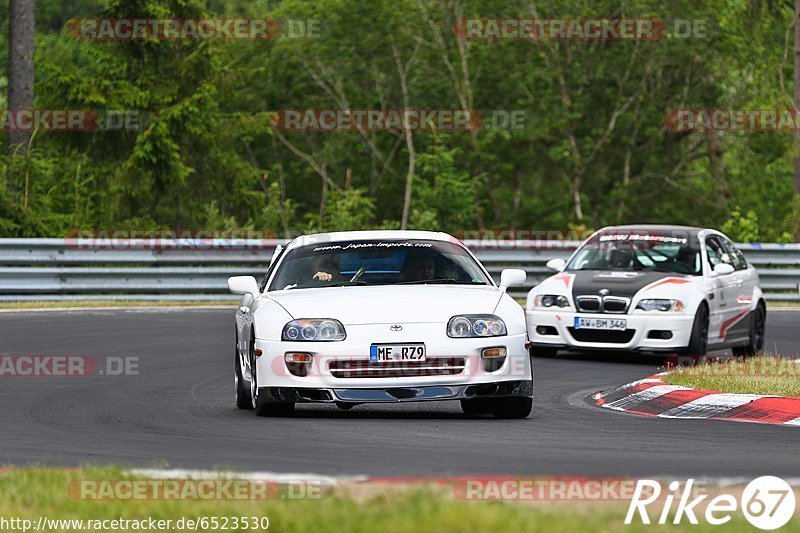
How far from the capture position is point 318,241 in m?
13.1

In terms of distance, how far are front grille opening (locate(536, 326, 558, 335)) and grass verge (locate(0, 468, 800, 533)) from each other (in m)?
11.0

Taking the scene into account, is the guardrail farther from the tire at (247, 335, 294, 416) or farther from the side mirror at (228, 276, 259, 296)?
the tire at (247, 335, 294, 416)

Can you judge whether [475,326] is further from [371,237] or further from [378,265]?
[371,237]

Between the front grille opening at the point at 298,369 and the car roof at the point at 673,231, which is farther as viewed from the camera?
the car roof at the point at 673,231

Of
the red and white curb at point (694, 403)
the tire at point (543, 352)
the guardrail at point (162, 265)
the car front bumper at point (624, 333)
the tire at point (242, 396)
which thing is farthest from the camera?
the guardrail at point (162, 265)

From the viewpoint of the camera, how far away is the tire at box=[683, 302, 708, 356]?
17609mm

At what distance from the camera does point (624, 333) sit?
58.1ft

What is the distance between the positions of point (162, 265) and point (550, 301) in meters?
10.3

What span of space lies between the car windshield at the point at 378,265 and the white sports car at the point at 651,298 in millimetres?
5129

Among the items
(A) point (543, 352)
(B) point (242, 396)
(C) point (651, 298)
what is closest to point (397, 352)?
(B) point (242, 396)

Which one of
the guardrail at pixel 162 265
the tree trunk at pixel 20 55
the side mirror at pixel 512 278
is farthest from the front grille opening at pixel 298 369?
the tree trunk at pixel 20 55

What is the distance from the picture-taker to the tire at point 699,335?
17.6 metres

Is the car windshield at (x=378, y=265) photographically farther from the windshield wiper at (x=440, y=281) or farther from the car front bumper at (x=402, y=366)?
the car front bumper at (x=402, y=366)

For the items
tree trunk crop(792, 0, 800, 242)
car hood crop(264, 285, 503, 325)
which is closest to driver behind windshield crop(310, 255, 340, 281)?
car hood crop(264, 285, 503, 325)
